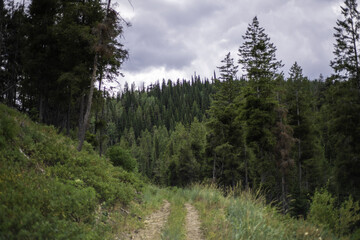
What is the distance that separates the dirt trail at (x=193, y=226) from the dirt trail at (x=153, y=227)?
2.66 feet

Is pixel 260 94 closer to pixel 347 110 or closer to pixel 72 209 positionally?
pixel 347 110

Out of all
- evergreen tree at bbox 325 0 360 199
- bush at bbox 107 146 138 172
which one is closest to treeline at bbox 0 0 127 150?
bush at bbox 107 146 138 172

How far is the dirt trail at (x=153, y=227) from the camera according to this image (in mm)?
5691

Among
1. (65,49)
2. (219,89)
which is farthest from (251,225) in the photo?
(219,89)

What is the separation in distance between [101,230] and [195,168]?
37213 mm

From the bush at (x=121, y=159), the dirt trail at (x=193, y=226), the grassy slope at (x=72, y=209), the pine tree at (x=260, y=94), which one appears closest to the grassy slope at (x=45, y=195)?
the grassy slope at (x=72, y=209)

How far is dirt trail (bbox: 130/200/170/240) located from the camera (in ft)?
18.7

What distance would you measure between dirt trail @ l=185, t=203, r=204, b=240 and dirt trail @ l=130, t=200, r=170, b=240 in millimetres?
810

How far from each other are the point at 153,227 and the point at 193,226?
1244 millimetres

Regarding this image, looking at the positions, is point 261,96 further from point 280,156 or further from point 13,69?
point 13,69

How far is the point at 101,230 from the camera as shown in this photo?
5070 mm

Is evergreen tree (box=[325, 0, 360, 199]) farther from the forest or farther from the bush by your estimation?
the bush

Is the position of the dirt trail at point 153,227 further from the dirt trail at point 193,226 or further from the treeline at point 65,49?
the treeline at point 65,49

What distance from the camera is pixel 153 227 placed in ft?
21.9
